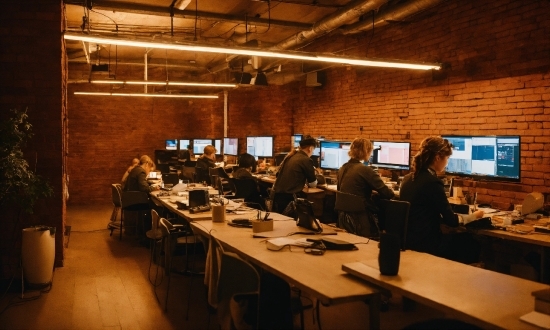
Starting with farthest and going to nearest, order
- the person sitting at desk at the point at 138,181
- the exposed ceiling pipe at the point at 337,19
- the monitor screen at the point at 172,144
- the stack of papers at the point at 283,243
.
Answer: the monitor screen at the point at 172,144
the person sitting at desk at the point at 138,181
the exposed ceiling pipe at the point at 337,19
the stack of papers at the point at 283,243

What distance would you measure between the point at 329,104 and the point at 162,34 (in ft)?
11.1

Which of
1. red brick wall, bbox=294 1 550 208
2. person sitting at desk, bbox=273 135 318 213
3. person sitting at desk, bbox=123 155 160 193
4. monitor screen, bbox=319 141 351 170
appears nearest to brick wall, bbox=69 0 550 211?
red brick wall, bbox=294 1 550 208

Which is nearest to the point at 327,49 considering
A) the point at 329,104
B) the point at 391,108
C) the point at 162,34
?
the point at 329,104

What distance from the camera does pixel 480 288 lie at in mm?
2354

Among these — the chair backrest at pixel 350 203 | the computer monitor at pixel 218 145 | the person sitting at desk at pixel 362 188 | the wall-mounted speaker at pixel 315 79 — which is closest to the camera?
the chair backrest at pixel 350 203

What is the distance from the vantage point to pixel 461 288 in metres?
2.35

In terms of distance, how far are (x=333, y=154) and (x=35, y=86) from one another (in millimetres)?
4574

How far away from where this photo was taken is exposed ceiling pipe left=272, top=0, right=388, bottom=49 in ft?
19.9

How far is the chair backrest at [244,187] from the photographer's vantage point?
24.0 ft

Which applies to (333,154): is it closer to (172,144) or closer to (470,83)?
(470,83)

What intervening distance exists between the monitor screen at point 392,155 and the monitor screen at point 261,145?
3.41m

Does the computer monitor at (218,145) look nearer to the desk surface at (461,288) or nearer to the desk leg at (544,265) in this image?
the desk leg at (544,265)

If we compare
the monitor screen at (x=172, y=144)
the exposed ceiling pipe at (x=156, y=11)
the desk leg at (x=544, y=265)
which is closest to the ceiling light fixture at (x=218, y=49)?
the exposed ceiling pipe at (x=156, y=11)

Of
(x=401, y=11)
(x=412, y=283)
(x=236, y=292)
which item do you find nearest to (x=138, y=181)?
(x=401, y=11)
